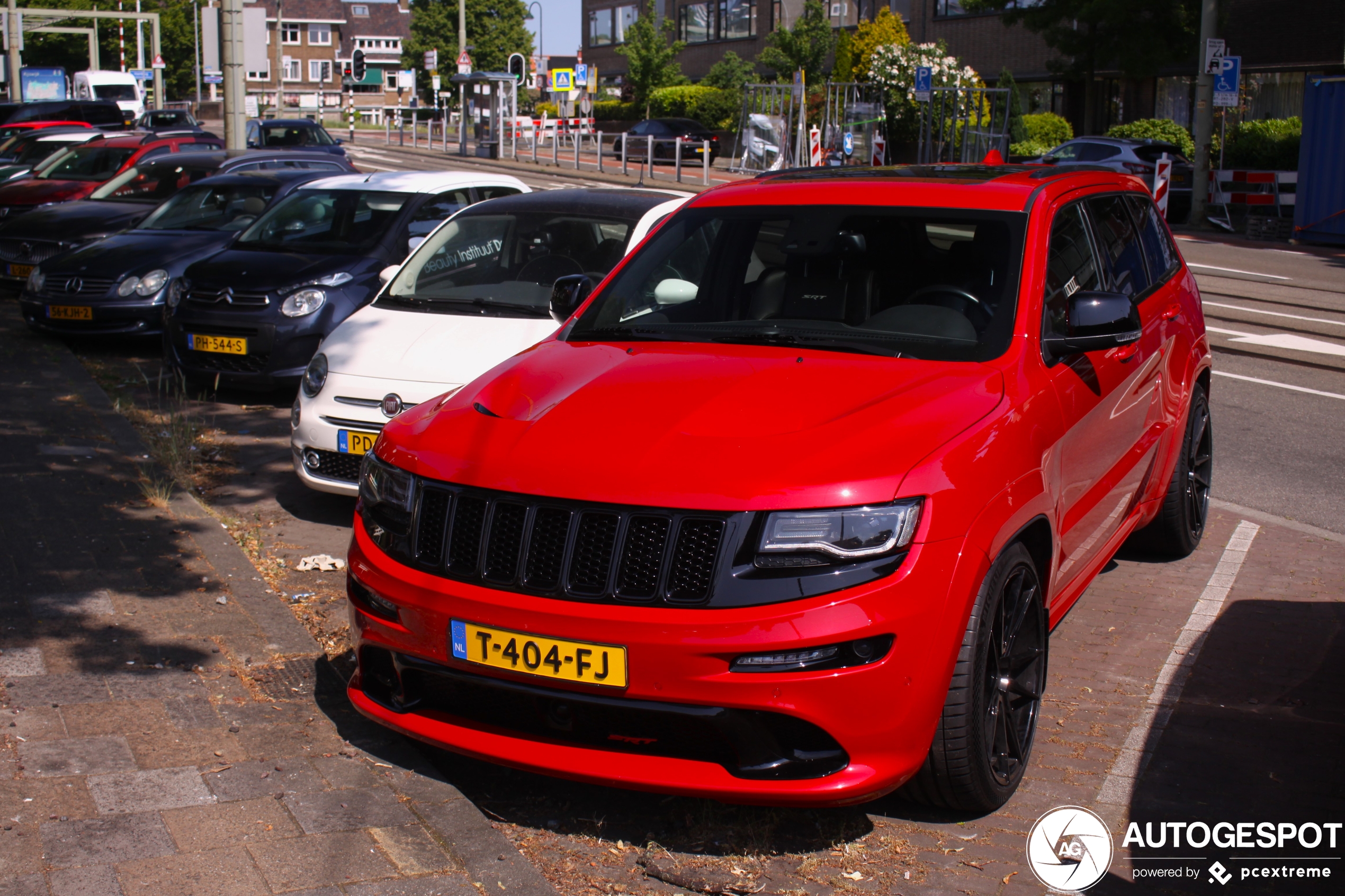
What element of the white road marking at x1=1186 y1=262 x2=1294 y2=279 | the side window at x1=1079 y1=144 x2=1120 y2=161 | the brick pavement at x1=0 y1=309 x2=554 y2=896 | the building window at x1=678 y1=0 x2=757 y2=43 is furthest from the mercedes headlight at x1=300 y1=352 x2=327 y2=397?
the building window at x1=678 y1=0 x2=757 y2=43

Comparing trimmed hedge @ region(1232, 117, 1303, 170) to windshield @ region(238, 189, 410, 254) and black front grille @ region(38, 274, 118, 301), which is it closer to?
windshield @ region(238, 189, 410, 254)

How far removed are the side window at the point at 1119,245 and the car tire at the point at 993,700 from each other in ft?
5.81

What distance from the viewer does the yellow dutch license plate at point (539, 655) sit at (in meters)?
3.20

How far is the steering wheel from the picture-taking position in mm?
4290

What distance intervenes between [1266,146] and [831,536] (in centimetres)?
2723

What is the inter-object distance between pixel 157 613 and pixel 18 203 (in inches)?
510

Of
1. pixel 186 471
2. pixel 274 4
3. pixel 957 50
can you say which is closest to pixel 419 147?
pixel 957 50

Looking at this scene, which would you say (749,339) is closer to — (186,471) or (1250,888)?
(1250,888)

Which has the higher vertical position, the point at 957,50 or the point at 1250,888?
the point at 957,50

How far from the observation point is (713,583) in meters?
3.13

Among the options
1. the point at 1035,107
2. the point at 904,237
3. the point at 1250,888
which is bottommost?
the point at 1250,888

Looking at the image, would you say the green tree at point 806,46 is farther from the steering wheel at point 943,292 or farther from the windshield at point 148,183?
the steering wheel at point 943,292

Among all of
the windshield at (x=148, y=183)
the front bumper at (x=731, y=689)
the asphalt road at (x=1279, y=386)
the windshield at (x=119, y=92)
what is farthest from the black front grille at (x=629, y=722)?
the windshield at (x=119, y=92)

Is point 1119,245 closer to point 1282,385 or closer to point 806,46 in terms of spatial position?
point 1282,385
